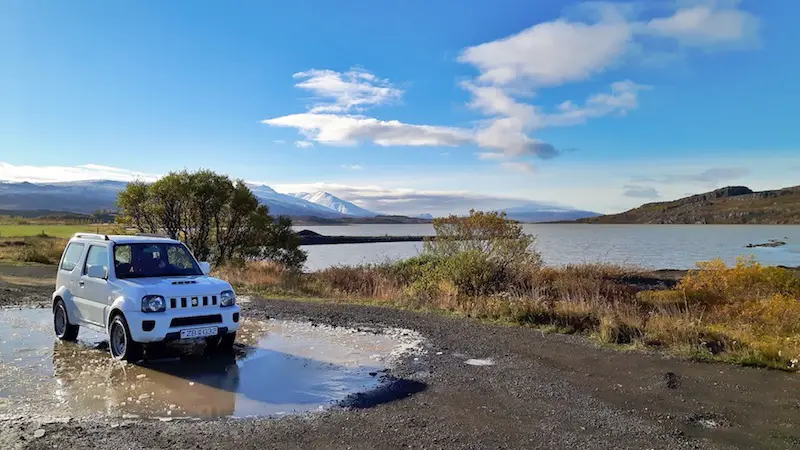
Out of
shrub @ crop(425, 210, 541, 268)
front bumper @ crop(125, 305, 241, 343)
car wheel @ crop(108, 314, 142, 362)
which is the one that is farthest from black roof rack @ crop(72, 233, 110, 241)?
shrub @ crop(425, 210, 541, 268)

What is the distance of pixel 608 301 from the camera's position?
1433 cm

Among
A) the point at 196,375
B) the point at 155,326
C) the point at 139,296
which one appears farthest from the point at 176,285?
the point at 196,375

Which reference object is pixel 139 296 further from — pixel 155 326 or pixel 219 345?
pixel 219 345

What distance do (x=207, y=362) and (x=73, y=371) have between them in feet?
5.91

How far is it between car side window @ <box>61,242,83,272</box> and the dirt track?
4914 millimetres

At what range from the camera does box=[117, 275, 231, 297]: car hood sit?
8.36 metres

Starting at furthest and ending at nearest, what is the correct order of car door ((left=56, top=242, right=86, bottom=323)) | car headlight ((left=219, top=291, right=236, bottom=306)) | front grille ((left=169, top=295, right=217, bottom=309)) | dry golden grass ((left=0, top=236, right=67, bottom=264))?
dry golden grass ((left=0, top=236, right=67, bottom=264)) < car door ((left=56, top=242, right=86, bottom=323)) < car headlight ((left=219, top=291, right=236, bottom=306)) < front grille ((left=169, top=295, right=217, bottom=309))

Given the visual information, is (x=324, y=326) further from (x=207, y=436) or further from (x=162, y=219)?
(x=162, y=219)

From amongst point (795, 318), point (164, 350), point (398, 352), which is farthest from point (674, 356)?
point (164, 350)

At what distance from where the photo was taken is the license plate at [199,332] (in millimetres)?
8353

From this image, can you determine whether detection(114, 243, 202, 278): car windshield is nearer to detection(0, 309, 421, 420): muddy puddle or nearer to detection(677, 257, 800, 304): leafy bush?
detection(0, 309, 421, 420): muddy puddle

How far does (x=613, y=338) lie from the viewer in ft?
33.1

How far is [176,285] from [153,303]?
43 cm

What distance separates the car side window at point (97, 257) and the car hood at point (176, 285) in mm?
827
